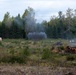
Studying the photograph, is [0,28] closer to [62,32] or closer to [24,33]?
[24,33]

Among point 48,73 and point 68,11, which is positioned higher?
point 68,11

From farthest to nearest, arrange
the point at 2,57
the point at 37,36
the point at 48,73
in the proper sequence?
1. the point at 37,36
2. the point at 2,57
3. the point at 48,73

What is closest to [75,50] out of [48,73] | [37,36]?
[48,73]

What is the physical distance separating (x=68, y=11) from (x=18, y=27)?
16.6 meters

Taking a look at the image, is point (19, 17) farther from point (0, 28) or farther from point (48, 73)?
point (48, 73)

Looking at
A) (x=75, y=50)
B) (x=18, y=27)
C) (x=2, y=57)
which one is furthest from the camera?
(x=18, y=27)

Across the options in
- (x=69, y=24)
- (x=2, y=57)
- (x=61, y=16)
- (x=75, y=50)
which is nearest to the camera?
(x=2, y=57)

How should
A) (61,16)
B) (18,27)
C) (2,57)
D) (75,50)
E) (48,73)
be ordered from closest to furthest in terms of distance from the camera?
1. (48,73)
2. (2,57)
3. (75,50)
4. (18,27)
5. (61,16)

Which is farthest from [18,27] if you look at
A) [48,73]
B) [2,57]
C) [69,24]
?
[48,73]

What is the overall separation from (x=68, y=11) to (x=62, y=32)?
12.7 meters

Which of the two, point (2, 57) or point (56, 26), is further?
point (56, 26)

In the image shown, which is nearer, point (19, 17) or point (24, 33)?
point (24, 33)

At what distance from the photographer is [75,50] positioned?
21.7 metres

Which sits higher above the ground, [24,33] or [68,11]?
[68,11]
